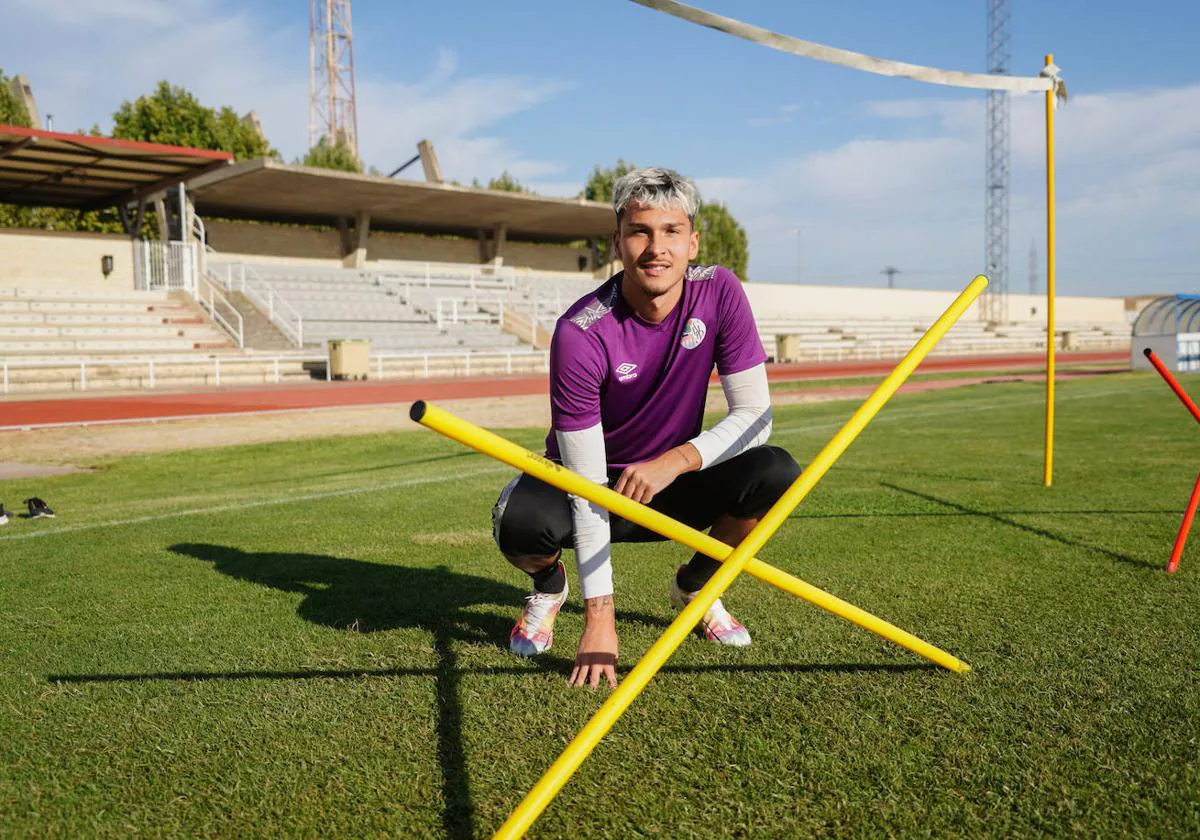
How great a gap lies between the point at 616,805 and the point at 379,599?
2.11 meters

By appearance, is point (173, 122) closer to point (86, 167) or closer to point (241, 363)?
point (86, 167)

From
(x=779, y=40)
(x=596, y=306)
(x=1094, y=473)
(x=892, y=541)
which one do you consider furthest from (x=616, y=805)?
(x=1094, y=473)

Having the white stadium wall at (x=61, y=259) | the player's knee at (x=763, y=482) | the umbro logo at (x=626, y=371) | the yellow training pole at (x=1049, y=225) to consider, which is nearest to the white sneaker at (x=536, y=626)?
the player's knee at (x=763, y=482)

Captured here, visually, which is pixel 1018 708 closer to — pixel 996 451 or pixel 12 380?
pixel 996 451

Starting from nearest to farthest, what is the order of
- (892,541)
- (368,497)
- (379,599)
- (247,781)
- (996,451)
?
(247,781)
(379,599)
(892,541)
(368,497)
(996,451)

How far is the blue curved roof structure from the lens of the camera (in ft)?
86.4

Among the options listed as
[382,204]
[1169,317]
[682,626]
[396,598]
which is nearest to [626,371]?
[682,626]

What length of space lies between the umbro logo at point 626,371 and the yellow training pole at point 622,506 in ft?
2.64

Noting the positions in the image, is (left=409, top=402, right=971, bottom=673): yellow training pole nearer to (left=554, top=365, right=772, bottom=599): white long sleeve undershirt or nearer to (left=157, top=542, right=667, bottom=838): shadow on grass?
(left=554, top=365, right=772, bottom=599): white long sleeve undershirt

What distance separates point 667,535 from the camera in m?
2.56

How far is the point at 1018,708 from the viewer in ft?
9.09

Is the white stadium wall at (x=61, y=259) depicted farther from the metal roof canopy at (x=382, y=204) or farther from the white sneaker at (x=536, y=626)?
the white sneaker at (x=536, y=626)

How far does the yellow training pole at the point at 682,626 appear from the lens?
1.91 meters

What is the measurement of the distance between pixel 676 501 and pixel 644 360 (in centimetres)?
59
